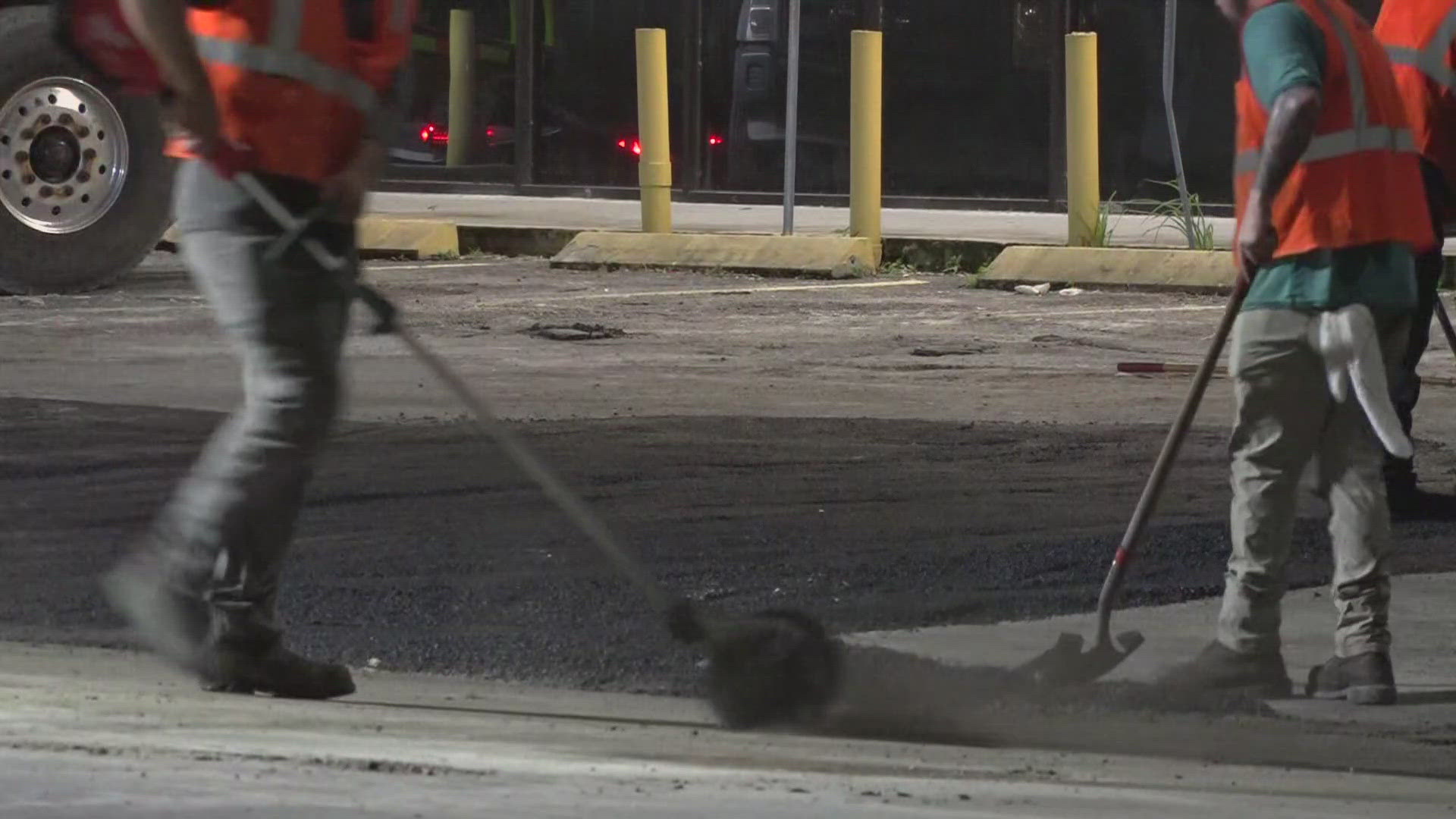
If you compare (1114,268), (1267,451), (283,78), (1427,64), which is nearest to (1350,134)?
(1267,451)

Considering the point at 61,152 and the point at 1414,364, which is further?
the point at 61,152

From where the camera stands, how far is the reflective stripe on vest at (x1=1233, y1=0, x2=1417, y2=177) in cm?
558

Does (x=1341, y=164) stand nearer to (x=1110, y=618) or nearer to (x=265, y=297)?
(x=1110, y=618)

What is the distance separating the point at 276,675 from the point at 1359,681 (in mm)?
2042

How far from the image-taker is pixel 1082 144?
1505 centimetres

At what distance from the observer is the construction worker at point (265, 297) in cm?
516

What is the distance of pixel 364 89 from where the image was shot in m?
5.30

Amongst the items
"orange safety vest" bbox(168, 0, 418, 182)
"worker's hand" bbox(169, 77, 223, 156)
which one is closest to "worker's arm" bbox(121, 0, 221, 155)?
"worker's hand" bbox(169, 77, 223, 156)

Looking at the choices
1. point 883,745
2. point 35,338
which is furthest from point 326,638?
point 35,338

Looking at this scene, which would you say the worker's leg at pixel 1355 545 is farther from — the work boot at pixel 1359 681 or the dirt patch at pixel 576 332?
the dirt patch at pixel 576 332

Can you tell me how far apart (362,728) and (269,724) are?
0.16 m

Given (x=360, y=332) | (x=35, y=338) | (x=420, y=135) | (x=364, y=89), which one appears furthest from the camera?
(x=420, y=135)

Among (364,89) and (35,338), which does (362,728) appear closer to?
(364,89)

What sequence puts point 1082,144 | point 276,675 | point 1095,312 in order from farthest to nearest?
1. point 1082,144
2. point 1095,312
3. point 276,675
